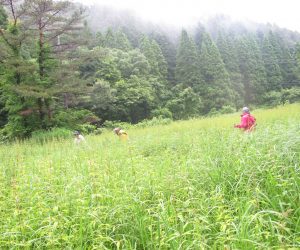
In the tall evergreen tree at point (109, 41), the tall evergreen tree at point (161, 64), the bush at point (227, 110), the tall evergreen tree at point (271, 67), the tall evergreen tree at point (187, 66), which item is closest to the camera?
the bush at point (227, 110)

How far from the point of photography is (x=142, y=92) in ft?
104

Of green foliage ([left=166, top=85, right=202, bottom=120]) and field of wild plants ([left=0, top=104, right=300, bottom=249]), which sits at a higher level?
field of wild plants ([left=0, top=104, right=300, bottom=249])

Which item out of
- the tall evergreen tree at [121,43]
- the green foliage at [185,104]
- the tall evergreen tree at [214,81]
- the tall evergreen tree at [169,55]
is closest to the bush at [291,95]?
the tall evergreen tree at [214,81]

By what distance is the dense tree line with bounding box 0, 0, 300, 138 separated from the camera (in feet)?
50.1

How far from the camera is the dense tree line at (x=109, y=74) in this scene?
15.3 meters

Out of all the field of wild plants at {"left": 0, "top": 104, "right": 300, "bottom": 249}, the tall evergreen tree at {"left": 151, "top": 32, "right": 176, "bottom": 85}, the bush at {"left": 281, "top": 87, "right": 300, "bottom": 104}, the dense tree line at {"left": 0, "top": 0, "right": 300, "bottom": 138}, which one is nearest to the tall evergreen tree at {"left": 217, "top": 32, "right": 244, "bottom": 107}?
the dense tree line at {"left": 0, "top": 0, "right": 300, "bottom": 138}

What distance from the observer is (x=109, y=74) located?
30.5 metres

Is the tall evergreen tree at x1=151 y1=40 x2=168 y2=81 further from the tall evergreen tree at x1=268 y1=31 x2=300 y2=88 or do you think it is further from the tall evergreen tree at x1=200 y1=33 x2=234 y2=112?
the tall evergreen tree at x1=268 y1=31 x2=300 y2=88

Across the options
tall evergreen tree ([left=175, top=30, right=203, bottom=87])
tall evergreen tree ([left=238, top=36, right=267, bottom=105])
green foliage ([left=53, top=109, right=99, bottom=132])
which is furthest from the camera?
tall evergreen tree ([left=238, top=36, right=267, bottom=105])

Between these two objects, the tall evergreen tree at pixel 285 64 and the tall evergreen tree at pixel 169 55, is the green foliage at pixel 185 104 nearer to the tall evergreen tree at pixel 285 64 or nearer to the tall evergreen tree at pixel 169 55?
the tall evergreen tree at pixel 169 55

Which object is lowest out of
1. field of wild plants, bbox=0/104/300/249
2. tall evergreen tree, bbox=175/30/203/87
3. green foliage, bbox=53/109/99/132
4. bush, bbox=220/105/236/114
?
bush, bbox=220/105/236/114

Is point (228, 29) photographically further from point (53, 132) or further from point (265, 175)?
point (265, 175)

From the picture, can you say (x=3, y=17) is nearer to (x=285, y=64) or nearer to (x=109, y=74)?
(x=109, y=74)

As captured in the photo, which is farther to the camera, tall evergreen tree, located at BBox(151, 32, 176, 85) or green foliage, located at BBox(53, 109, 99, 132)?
tall evergreen tree, located at BBox(151, 32, 176, 85)
